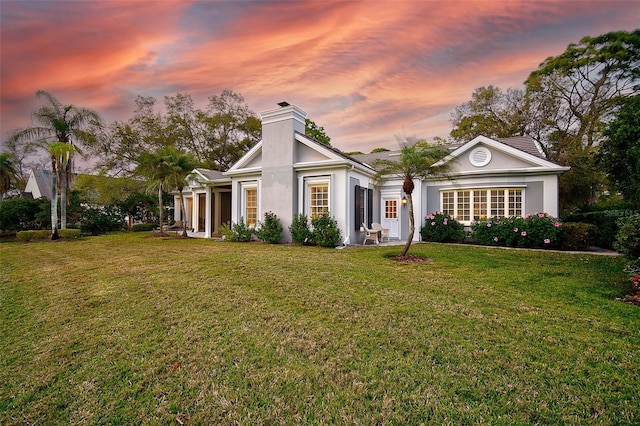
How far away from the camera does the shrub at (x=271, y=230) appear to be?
12172mm

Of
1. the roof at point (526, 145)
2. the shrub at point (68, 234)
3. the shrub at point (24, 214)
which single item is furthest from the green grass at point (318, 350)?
the shrub at point (24, 214)

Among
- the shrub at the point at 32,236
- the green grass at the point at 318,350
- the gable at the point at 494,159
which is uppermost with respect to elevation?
the gable at the point at 494,159

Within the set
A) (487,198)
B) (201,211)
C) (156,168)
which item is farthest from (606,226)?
Result: (201,211)

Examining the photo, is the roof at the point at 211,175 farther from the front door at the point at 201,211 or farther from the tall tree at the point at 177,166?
the front door at the point at 201,211

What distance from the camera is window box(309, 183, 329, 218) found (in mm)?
11922

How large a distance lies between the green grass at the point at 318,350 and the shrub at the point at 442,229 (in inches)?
238

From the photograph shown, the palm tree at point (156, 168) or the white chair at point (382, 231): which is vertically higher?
the palm tree at point (156, 168)

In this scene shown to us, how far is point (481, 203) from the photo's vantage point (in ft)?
40.5

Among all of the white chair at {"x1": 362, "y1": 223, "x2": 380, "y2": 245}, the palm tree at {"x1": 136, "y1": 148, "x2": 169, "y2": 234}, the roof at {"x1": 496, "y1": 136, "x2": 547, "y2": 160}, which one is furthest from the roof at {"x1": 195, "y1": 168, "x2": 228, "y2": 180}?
the roof at {"x1": 496, "y1": 136, "x2": 547, "y2": 160}

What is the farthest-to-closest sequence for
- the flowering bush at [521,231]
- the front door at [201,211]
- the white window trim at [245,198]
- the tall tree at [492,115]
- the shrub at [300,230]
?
the tall tree at [492,115] < the front door at [201,211] < the white window trim at [245,198] < the shrub at [300,230] < the flowering bush at [521,231]

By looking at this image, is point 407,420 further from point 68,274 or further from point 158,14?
point 158,14

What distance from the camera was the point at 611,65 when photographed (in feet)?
57.4

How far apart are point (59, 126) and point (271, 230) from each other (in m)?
12.5

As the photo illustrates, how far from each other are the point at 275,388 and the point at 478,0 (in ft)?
37.6
